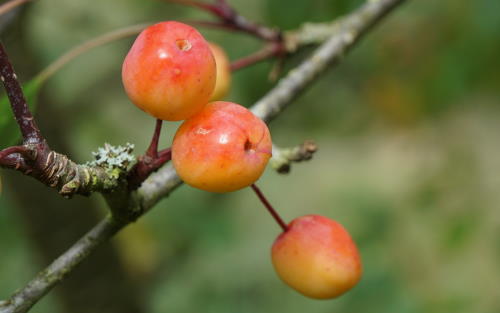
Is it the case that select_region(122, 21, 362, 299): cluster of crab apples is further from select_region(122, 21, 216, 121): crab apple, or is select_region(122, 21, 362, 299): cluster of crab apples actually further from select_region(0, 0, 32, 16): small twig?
select_region(0, 0, 32, 16): small twig

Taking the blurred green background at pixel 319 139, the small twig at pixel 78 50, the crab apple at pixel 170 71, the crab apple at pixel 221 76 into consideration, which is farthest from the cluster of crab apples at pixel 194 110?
the blurred green background at pixel 319 139

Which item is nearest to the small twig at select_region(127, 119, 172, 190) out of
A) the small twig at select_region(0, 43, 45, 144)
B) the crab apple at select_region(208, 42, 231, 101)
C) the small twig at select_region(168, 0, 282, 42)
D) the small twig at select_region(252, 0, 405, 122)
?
the small twig at select_region(0, 43, 45, 144)

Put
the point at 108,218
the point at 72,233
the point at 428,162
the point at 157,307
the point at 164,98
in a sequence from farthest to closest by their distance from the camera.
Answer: the point at 428,162
the point at 157,307
the point at 72,233
the point at 108,218
the point at 164,98

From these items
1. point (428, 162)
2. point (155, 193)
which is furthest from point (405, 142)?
point (155, 193)

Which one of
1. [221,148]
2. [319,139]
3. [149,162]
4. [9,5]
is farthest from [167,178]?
[319,139]

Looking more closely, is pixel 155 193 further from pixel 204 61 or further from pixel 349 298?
pixel 349 298

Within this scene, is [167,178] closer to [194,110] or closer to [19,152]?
[194,110]

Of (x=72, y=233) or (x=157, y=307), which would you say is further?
(x=157, y=307)

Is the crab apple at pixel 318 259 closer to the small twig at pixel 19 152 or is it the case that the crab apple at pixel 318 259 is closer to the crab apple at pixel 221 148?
the crab apple at pixel 221 148
